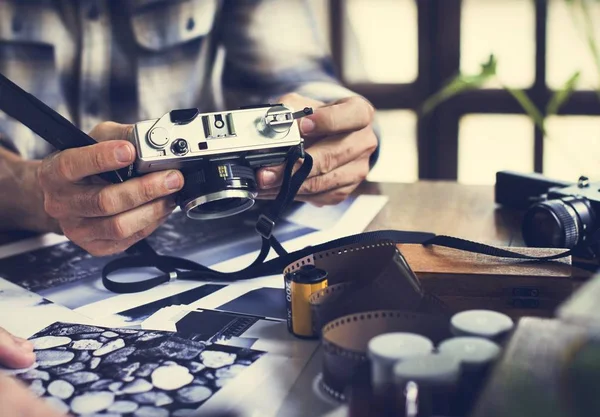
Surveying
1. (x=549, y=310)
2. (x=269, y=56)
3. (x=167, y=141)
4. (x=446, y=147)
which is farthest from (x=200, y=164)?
(x=446, y=147)

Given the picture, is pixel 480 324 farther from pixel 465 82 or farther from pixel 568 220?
pixel 465 82

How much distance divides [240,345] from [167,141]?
21 cm

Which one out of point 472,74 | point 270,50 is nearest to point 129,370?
point 270,50

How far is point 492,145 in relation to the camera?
6.18 ft

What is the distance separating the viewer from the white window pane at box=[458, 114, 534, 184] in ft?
6.07

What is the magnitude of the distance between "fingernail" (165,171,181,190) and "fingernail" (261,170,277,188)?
0.31 feet

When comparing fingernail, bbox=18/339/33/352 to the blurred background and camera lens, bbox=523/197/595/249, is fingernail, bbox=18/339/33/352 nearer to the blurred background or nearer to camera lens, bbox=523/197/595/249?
camera lens, bbox=523/197/595/249

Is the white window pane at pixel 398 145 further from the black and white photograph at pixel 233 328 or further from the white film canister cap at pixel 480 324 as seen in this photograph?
the white film canister cap at pixel 480 324

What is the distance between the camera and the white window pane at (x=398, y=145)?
1.93 m

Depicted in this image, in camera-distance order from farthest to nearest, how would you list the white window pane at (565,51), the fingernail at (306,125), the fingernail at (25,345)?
the white window pane at (565,51) < the fingernail at (306,125) < the fingernail at (25,345)

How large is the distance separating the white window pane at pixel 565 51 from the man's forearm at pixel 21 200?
3.92 feet

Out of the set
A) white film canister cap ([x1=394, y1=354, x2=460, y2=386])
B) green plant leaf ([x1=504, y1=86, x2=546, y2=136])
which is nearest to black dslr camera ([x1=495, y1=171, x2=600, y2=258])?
white film canister cap ([x1=394, y1=354, x2=460, y2=386])

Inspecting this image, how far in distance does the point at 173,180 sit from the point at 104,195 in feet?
0.23

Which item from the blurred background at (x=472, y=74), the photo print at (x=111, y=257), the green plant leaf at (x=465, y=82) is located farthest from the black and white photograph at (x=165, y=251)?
the blurred background at (x=472, y=74)
